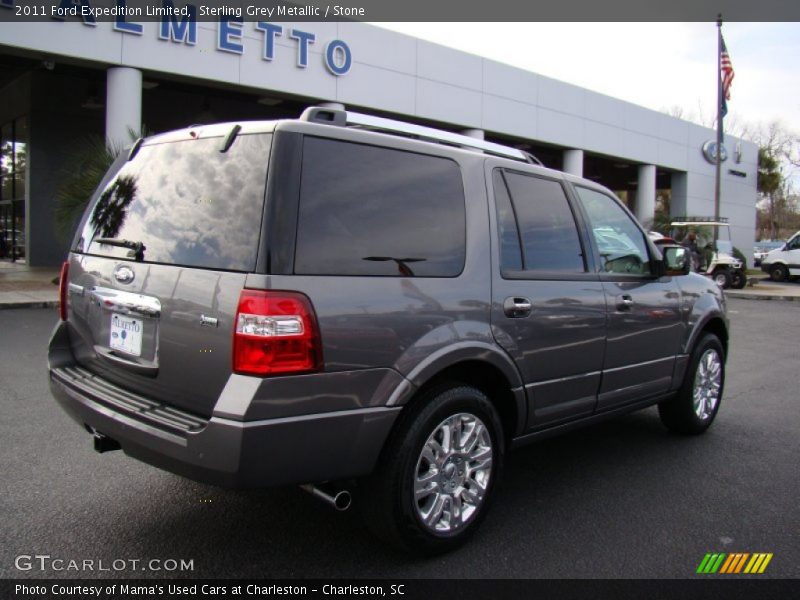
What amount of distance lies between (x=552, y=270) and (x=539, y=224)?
0.88ft

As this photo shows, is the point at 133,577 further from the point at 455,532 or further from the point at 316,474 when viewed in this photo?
the point at 455,532

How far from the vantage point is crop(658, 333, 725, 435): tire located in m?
4.89

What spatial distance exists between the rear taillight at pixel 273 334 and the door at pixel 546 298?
1.07 meters

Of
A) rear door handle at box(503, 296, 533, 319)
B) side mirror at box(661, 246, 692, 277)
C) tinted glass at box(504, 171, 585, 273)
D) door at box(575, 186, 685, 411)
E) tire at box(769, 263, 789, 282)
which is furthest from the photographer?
tire at box(769, 263, 789, 282)

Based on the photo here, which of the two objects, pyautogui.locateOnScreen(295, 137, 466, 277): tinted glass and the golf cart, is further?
the golf cart

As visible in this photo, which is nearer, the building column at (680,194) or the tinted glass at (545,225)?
the tinted glass at (545,225)

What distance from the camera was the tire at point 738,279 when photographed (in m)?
21.4

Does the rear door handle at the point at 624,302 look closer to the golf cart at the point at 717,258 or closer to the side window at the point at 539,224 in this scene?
the side window at the point at 539,224

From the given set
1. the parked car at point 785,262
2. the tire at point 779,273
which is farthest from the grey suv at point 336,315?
the tire at point 779,273

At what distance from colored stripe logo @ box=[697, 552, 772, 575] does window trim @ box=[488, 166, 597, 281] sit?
1567 mm

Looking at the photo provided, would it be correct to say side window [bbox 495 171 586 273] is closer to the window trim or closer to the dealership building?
the window trim

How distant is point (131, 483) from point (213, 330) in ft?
5.51

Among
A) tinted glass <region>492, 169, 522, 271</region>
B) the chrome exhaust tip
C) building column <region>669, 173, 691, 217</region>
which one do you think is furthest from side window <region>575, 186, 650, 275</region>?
building column <region>669, 173, 691, 217</region>

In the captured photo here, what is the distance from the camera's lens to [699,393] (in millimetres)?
5074
